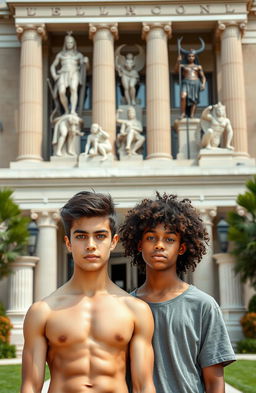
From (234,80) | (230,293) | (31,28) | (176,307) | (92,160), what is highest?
(31,28)

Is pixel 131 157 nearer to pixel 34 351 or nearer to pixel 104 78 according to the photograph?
pixel 104 78

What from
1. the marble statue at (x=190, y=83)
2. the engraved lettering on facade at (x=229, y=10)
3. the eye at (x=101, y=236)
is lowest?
the eye at (x=101, y=236)

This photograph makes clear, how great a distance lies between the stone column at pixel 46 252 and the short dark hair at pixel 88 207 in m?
19.8

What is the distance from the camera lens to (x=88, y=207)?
325cm

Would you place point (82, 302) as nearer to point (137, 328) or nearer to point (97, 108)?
point (137, 328)

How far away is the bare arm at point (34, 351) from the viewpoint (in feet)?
10.2

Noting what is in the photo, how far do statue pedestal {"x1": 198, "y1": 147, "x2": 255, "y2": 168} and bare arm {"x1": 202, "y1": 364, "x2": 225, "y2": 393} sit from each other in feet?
71.8

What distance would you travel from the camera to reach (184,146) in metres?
27.5

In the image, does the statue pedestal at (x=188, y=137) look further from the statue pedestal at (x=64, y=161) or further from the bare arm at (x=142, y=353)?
the bare arm at (x=142, y=353)

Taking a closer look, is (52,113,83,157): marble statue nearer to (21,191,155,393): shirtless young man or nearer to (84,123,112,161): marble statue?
(84,123,112,161): marble statue

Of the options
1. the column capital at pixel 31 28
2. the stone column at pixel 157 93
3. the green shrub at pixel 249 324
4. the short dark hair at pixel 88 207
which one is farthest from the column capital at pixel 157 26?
the short dark hair at pixel 88 207

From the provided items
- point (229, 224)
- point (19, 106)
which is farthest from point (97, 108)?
point (229, 224)

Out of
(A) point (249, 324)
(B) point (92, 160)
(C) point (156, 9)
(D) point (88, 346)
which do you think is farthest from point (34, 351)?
(C) point (156, 9)

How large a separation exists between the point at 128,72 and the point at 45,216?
981cm
